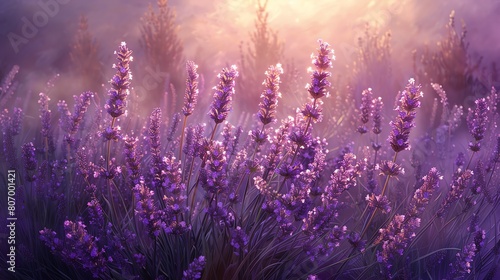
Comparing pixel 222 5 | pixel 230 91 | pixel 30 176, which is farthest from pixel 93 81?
pixel 230 91

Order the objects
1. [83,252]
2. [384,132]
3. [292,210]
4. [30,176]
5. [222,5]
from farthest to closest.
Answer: [222,5] < [384,132] < [30,176] < [292,210] < [83,252]

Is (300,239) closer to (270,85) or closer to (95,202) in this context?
(270,85)

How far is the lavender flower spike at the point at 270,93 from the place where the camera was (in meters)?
2.23

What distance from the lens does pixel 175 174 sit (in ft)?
6.63

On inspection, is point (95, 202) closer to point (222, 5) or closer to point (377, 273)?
point (377, 273)

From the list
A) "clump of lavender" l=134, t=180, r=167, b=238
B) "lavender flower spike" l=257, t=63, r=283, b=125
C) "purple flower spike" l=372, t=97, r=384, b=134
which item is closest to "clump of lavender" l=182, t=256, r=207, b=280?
"clump of lavender" l=134, t=180, r=167, b=238

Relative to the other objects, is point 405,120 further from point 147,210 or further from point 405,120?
point 147,210

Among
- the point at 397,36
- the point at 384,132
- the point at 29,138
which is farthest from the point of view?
the point at 397,36

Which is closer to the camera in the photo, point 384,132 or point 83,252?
point 83,252

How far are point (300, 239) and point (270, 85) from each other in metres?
0.74

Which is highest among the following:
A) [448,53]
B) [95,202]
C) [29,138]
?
[448,53]

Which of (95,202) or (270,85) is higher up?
(270,85)

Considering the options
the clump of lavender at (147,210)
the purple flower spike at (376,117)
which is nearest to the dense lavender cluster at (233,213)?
the clump of lavender at (147,210)

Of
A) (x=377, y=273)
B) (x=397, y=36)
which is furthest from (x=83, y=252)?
(x=397, y=36)
